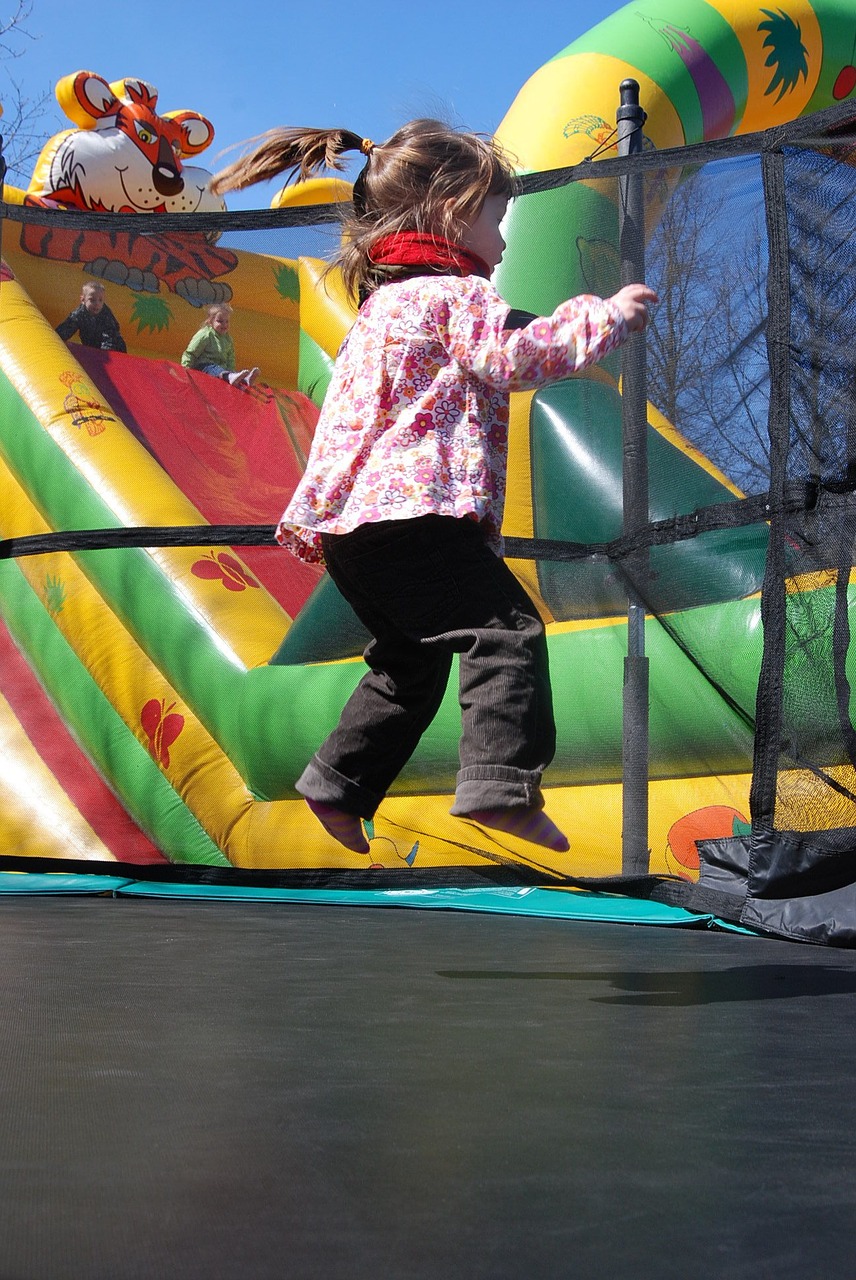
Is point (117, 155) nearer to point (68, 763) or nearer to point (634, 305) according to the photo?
point (68, 763)

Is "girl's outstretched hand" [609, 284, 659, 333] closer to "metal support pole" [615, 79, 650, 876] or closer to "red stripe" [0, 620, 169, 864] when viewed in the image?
"metal support pole" [615, 79, 650, 876]

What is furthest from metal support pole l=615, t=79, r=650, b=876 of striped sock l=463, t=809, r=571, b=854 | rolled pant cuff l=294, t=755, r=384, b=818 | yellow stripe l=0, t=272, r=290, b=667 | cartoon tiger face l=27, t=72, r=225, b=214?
cartoon tiger face l=27, t=72, r=225, b=214

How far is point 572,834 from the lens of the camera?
2.52 meters

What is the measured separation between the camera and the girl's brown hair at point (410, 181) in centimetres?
172

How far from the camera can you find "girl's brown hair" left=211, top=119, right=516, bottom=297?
5.65 ft

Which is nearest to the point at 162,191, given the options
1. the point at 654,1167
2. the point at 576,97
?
the point at 576,97

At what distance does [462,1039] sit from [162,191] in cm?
522

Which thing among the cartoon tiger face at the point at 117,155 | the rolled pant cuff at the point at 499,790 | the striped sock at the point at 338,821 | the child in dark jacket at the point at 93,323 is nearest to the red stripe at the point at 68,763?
the child in dark jacket at the point at 93,323

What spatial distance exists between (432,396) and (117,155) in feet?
14.8

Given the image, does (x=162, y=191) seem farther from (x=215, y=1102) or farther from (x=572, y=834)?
(x=215, y=1102)

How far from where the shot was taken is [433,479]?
1575mm

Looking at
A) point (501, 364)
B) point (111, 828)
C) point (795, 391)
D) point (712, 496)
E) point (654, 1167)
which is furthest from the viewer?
point (111, 828)

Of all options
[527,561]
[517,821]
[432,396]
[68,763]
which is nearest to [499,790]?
[517,821]

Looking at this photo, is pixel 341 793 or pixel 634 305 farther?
pixel 341 793
